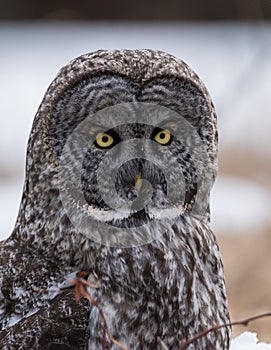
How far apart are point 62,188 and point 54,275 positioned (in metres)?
0.29

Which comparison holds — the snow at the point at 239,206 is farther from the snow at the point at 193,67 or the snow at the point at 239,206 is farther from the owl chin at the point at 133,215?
the owl chin at the point at 133,215

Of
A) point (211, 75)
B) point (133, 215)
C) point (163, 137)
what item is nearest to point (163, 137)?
point (163, 137)

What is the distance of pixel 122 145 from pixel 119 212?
23 cm

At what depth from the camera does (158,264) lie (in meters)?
3.78

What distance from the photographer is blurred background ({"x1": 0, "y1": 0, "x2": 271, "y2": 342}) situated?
7719 millimetres

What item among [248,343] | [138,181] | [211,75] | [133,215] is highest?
[211,75]

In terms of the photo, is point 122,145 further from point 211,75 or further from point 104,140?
point 211,75

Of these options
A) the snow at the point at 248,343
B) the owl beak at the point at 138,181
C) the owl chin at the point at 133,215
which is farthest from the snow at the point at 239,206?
the owl beak at the point at 138,181

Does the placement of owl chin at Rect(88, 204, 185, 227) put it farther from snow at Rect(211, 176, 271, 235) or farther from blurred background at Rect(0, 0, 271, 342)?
snow at Rect(211, 176, 271, 235)

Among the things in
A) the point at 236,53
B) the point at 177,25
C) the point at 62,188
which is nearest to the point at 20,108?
the point at 236,53

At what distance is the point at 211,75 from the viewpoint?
1139cm

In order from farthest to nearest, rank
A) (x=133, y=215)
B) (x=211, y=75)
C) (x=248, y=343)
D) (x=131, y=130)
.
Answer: (x=211, y=75)
(x=248, y=343)
(x=133, y=215)
(x=131, y=130)

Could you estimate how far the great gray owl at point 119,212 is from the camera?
3.65 meters

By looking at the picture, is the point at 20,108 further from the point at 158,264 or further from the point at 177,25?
the point at 158,264
